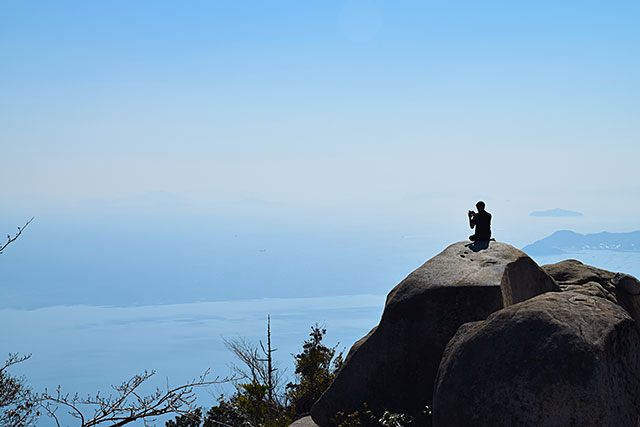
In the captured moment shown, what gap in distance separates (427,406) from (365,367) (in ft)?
6.21

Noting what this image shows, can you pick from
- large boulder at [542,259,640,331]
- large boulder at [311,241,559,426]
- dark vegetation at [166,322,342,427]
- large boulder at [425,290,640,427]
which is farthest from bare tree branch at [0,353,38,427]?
large boulder at [542,259,640,331]

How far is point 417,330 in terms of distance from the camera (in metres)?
13.8

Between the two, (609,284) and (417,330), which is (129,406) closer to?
(417,330)

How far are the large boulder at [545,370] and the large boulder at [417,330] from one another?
3.08 metres

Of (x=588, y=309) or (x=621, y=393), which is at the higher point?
(x=588, y=309)

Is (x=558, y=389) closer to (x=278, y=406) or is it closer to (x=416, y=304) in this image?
(x=416, y=304)

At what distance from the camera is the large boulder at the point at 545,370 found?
8.93 metres

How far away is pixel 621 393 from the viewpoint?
9.33 m

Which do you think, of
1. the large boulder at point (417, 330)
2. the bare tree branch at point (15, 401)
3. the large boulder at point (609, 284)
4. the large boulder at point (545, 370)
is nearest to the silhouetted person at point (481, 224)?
the large boulder at point (417, 330)

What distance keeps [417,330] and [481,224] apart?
417 centimetres

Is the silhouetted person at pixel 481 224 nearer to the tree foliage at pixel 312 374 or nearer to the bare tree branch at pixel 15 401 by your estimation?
the tree foliage at pixel 312 374

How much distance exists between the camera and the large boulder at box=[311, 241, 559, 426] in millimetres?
13430

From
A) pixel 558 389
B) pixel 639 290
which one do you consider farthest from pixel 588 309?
pixel 639 290

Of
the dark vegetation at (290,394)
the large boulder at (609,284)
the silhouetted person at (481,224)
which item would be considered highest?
the silhouetted person at (481,224)
